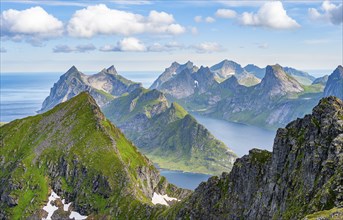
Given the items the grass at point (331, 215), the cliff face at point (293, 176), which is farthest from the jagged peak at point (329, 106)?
the grass at point (331, 215)

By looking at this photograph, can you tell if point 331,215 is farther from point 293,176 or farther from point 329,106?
point 329,106

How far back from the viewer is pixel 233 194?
13712 cm

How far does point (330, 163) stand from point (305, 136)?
17099 mm

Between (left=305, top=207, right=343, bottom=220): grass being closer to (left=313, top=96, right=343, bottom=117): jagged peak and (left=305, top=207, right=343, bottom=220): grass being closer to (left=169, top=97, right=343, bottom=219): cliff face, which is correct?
(left=169, top=97, right=343, bottom=219): cliff face

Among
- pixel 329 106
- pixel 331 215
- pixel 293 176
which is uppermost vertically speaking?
pixel 329 106

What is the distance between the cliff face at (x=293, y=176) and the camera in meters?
88.3

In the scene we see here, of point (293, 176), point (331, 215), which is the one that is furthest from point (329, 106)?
point (331, 215)

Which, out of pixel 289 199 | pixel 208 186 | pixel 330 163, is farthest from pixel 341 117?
pixel 208 186

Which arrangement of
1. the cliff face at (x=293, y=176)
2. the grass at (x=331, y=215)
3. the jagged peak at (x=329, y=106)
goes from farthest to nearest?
the jagged peak at (x=329, y=106) < the cliff face at (x=293, y=176) < the grass at (x=331, y=215)

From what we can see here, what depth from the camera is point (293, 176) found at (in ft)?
339

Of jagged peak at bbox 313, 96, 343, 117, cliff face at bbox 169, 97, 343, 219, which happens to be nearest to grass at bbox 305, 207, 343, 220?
A: cliff face at bbox 169, 97, 343, 219

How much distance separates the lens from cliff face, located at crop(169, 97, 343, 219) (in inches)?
3477

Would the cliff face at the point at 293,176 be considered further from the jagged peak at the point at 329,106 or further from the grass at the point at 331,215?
the grass at the point at 331,215

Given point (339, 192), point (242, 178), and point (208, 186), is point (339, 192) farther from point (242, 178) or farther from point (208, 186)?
point (208, 186)
